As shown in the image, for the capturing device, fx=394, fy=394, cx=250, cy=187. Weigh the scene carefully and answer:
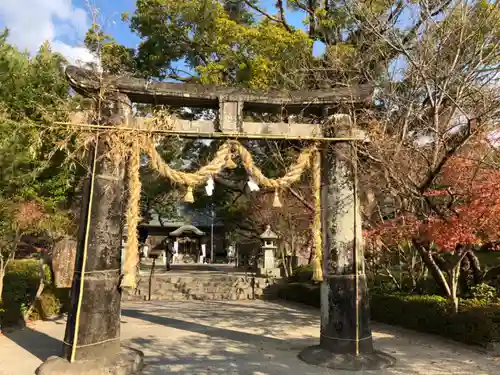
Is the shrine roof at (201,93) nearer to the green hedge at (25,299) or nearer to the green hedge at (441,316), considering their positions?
the green hedge at (441,316)

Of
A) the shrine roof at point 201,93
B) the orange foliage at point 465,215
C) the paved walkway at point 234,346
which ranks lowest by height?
the paved walkway at point 234,346

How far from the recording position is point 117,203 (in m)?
5.94

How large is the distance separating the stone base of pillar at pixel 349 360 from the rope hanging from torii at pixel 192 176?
1177mm

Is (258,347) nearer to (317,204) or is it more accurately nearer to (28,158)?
(317,204)

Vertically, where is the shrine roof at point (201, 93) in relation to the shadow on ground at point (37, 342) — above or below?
above

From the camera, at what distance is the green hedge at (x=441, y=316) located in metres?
7.61

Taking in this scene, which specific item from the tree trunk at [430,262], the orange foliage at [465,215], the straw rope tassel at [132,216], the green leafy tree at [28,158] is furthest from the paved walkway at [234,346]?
the green leafy tree at [28,158]

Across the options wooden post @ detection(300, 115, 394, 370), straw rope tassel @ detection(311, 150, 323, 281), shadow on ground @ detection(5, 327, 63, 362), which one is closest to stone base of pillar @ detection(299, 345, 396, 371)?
wooden post @ detection(300, 115, 394, 370)

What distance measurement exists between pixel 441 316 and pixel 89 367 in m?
7.15

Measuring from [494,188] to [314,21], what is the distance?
1153 centimetres

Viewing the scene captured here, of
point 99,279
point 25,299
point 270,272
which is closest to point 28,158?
point 25,299

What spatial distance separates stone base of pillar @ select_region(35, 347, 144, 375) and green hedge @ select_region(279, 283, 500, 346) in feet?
20.8

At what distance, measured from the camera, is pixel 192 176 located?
6.29 metres

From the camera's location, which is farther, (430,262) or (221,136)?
(430,262)
